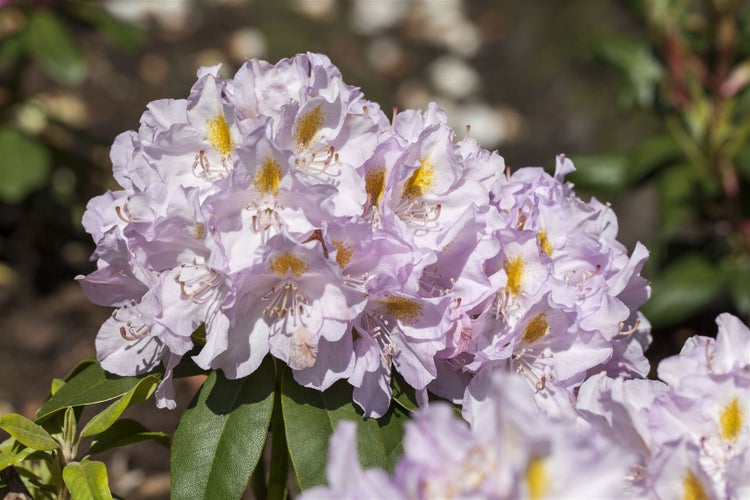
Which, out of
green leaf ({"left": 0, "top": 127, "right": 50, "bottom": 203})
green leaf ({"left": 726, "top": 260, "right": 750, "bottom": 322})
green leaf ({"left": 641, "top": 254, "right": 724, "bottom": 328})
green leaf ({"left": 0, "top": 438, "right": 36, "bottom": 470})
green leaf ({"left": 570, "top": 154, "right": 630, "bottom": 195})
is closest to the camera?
green leaf ({"left": 0, "top": 438, "right": 36, "bottom": 470})

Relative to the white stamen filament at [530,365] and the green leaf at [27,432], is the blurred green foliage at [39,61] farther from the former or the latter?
the white stamen filament at [530,365]

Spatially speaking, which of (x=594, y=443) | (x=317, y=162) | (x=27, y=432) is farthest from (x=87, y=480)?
(x=594, y=443)

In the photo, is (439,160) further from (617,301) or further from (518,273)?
(617,301)

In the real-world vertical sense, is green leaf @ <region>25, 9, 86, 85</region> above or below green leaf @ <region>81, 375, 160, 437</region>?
below

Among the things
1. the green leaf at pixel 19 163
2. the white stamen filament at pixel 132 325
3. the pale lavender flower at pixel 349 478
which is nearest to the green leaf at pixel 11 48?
the green leaf at pixel 19 163

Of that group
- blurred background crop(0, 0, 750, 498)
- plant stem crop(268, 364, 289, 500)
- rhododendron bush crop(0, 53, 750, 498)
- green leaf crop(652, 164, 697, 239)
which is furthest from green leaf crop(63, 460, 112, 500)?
green leaf crop(652, 164, 697, 239)

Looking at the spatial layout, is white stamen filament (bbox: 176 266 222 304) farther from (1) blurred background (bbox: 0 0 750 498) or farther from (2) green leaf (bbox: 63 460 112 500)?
(1) blurred background (bbox: 0 0 750 498)
